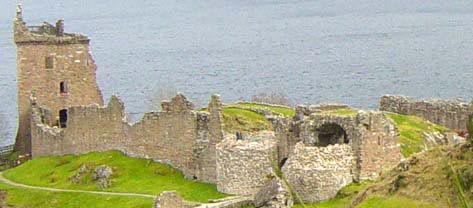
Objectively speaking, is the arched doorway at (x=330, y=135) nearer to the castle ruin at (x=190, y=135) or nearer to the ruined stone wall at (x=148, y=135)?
the castle ruin at (x=190, y=135)

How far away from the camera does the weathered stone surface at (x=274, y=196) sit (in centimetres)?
3450

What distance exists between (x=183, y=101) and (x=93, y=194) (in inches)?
201

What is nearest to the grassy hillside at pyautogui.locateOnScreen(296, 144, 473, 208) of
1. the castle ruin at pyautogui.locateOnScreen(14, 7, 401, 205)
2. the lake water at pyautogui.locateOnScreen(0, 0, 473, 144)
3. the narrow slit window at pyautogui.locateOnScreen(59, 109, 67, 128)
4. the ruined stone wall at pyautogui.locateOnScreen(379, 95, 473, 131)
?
the castle ruin at pyautogui.locateOnScreen(14, 7, 401, 205)

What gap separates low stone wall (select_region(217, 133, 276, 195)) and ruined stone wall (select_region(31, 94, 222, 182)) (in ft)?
8.79

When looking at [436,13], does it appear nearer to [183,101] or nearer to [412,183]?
[183,101]

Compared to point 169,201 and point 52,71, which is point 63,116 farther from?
point 169,201

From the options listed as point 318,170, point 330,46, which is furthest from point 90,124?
point 330,46

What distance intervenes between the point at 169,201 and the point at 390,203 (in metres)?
16.1

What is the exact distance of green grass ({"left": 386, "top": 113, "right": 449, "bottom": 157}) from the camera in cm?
3850

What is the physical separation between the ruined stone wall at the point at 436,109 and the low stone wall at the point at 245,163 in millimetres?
7492

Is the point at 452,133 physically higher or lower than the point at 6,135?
higher

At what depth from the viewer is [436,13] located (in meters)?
193

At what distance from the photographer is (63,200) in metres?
44.6

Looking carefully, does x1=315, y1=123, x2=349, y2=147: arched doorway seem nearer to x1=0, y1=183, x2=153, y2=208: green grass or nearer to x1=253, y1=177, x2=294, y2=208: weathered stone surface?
x1=253, y1=177, x2=294, y2=208: weathered stone surface
